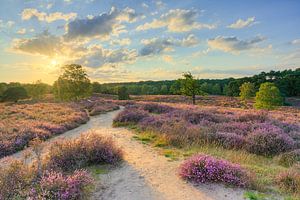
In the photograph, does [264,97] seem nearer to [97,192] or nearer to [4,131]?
[4,131]

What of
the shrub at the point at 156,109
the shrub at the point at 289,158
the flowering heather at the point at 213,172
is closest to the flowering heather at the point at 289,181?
the flowering heather at the point at 213,172

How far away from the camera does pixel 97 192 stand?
23.9ft

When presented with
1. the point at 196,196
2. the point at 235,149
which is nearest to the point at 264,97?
the point at 235,149

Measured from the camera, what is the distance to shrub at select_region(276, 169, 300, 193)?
7.27m

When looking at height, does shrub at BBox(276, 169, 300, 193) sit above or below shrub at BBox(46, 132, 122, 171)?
below

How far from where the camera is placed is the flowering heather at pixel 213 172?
297 inches

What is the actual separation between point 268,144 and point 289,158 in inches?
66.4

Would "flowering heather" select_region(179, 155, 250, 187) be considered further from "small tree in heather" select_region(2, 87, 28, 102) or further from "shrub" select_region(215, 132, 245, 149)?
"small tree in heather" select_region(2, 87, 28, 102)

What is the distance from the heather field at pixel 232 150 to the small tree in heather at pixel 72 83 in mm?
31824

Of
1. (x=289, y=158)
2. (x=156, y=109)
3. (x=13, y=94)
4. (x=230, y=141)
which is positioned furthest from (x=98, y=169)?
(x=13, y=94)

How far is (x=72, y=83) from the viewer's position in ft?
168

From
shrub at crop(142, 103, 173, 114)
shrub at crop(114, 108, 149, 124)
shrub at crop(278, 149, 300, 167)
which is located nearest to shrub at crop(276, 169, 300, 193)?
shrub at crop(278, 149, 300, 167)

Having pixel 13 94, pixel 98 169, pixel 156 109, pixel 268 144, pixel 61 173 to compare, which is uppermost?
pixel 61 173

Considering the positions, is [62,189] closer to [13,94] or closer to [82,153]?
[82,153]
